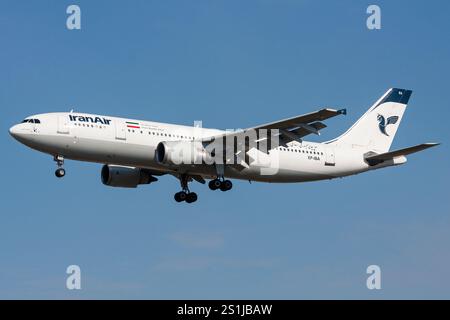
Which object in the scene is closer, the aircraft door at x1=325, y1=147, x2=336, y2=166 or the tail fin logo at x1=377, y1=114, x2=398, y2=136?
the aircraft door at x1=325, y1=147, x2=336, y2=166

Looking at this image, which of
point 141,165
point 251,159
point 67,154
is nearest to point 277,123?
point 251,159

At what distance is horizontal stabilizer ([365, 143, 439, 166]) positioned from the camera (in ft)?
167

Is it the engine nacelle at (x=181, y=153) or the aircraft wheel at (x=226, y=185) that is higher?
the engine nacelle at (x=181, y=153)

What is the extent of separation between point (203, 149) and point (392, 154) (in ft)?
36.9

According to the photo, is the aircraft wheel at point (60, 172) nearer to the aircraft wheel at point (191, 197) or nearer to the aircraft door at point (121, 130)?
the aircraft door at point (121, 130)

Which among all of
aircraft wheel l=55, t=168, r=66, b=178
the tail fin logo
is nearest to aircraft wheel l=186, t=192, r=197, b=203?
aircraft wheel l=55, t=168, r=66, b=178

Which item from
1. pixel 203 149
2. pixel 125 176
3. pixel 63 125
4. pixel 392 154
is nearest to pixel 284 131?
pixel 203 149

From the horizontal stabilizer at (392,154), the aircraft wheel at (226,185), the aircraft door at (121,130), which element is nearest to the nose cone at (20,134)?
the aircraft door at (121,130)

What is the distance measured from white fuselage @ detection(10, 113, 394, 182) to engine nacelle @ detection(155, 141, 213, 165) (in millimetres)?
568

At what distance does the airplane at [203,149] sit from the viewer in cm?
4916

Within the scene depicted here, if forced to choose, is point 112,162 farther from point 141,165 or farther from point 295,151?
point 295,151

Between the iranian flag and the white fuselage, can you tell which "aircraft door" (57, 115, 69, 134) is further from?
A: the iranian flag

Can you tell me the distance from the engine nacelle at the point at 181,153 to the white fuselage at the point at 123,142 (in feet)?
1.86

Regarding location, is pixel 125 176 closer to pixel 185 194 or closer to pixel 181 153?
pixel 185 194
